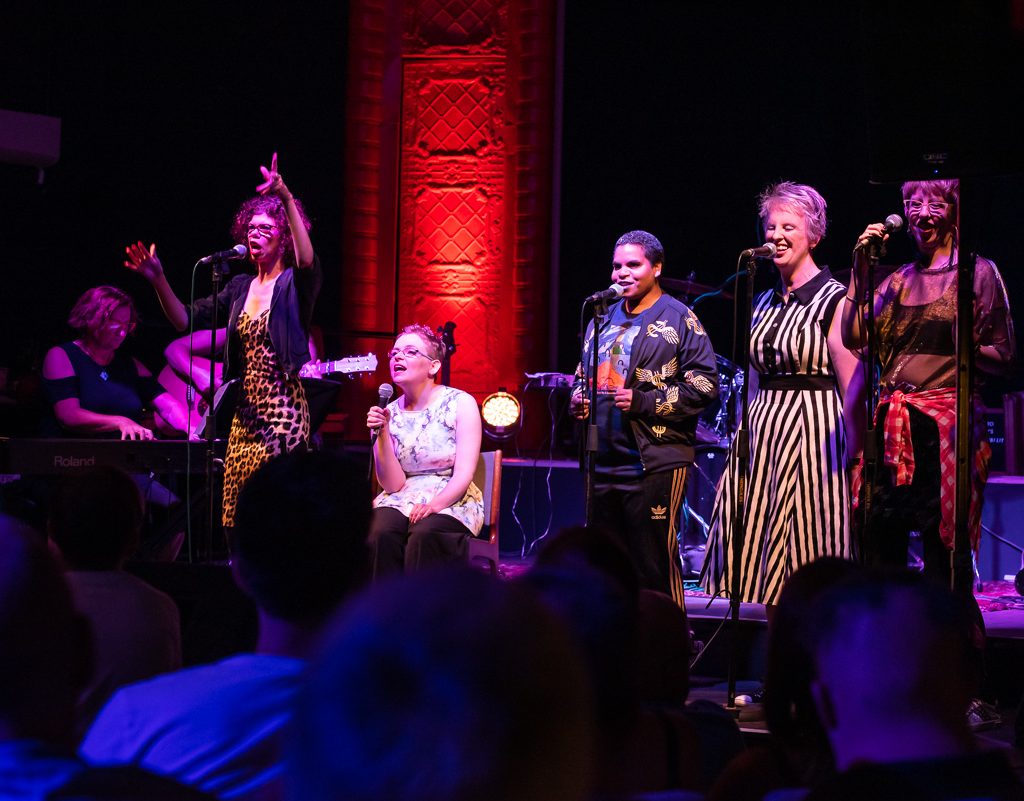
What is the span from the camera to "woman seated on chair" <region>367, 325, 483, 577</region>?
4.79 metres

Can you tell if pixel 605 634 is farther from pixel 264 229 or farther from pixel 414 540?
pixel 264 229

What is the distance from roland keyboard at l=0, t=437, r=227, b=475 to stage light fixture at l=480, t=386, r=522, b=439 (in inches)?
112

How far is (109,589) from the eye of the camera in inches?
79.8

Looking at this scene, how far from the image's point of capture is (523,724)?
657 millimetres

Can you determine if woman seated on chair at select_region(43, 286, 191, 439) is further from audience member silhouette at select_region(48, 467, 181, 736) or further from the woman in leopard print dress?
audience member silhouette at select_region(48, 467, 181, 736)

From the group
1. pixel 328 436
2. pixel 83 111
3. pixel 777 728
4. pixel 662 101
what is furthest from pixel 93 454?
pixel 662 101

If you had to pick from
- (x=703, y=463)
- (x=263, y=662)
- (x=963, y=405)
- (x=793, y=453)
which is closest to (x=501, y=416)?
(x=703, y=463)

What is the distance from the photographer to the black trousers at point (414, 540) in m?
4.73

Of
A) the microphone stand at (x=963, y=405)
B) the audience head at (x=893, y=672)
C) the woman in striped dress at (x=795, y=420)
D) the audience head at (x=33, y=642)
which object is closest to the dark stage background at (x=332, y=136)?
the woman in striped dress at (x=795, y=420)

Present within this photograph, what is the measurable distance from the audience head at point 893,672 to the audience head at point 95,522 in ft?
4.83

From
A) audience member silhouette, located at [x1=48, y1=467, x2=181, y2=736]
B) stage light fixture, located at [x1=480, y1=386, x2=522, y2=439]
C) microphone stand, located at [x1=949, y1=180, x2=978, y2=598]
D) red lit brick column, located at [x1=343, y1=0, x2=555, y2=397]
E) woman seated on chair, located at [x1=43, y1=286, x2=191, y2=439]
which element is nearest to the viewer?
audience member silhouette, located at [x1=48, y1=467, x2=181, y2=736]

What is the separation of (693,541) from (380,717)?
634 centimetres

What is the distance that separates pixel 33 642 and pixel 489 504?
13.4 ft

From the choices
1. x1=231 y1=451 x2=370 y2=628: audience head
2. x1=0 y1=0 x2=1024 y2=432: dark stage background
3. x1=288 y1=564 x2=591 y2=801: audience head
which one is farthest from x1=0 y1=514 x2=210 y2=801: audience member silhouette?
x1=0 y1=0 x2=1024 y2=432: dark stage background
